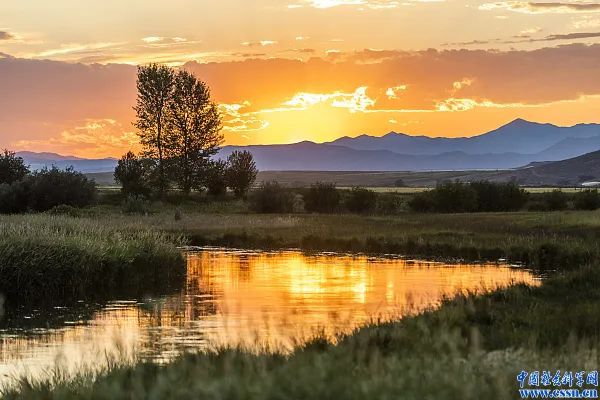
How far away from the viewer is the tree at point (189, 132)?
88.0 m

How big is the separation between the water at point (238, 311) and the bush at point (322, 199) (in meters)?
47.2

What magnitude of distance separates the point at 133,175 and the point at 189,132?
8.16 metres

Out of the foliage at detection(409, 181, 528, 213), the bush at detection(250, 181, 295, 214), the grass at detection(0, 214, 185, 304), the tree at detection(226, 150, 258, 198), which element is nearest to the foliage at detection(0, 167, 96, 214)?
the bush at detection(250, 181, 295, 214)

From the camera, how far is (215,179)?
89.2 m

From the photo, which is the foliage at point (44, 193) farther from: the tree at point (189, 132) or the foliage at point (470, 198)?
the foliage at point (470, 198)

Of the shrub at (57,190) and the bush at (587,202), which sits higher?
the shrub at (57,190)

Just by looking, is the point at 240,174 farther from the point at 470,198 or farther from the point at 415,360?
the point at 415,360

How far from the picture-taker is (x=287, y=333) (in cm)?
1859

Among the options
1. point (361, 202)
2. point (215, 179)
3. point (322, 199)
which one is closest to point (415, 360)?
point (322, 199)

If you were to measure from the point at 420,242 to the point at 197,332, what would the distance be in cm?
2662

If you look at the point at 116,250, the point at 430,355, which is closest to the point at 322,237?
the point at 116,250

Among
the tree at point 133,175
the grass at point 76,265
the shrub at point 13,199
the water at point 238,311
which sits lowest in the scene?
the water at point 238,311

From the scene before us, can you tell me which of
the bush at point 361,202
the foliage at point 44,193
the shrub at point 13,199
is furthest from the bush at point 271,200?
the shrub at point 13,199

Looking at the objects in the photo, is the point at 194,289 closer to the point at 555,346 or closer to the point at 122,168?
the point at 555,346
